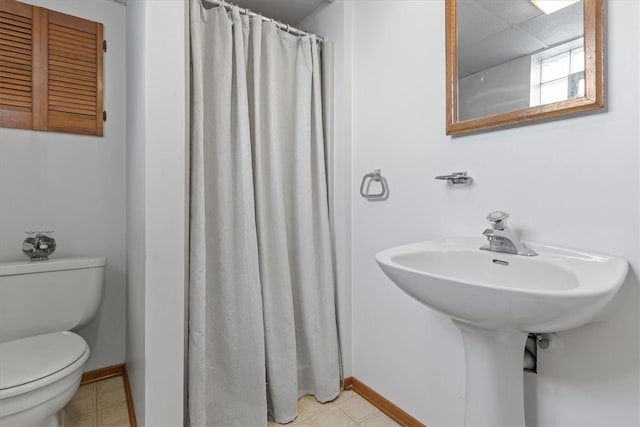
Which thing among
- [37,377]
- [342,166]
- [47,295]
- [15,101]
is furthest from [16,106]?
[342,166]

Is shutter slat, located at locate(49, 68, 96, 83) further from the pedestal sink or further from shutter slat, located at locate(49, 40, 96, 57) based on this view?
the pedestal sink

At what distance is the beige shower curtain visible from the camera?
133 centimetres

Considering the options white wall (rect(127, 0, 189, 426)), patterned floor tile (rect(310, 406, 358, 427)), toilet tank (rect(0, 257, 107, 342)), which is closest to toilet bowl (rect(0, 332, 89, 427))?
toilet tank (rect(0, 257, 107, 342))

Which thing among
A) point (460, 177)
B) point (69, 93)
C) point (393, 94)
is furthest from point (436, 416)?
point (69, 93)

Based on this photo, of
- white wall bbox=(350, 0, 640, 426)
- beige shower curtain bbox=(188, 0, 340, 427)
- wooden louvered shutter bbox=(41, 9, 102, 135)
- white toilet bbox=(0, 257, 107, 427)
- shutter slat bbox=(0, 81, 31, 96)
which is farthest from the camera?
wooden louvered shutter bbox=(41, 9, 102, 135)

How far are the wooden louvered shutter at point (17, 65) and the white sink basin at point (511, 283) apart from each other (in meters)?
1.94

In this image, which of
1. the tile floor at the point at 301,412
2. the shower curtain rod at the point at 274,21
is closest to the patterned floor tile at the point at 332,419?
the tile floor at the point at 301,412

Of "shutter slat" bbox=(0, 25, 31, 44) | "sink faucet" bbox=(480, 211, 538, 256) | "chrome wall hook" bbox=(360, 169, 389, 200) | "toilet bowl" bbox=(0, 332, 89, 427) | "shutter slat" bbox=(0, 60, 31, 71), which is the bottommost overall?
"toilet bowl" bbox=(0, 332, 89, 427)

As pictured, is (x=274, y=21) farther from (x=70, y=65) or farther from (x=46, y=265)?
(x=46, y=265)

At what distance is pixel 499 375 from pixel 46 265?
1.91 metres

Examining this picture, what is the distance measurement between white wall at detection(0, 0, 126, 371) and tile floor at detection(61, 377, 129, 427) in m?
0.13

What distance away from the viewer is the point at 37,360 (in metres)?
1.18

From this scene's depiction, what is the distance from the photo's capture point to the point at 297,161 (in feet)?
5.26

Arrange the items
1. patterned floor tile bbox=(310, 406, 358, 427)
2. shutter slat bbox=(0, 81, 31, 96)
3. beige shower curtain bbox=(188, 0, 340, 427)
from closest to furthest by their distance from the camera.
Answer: beige shower curtain bbox=(188, 0, 340, 427)
patterned floor tile bbox=(310, 406, 358, 427)
shutter slat bbox=(0, 81, 31, 96)
